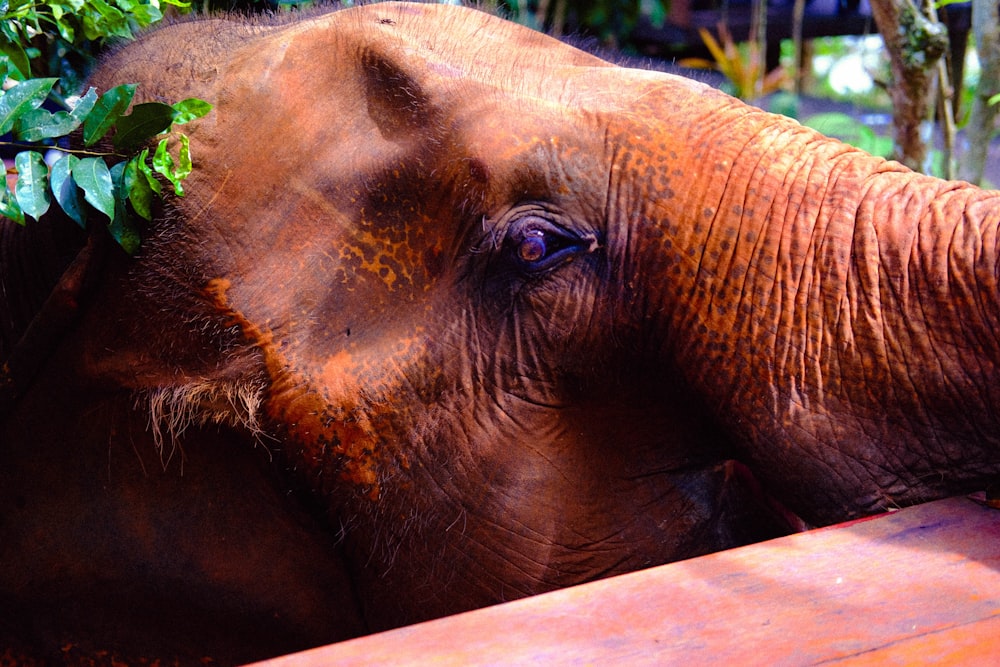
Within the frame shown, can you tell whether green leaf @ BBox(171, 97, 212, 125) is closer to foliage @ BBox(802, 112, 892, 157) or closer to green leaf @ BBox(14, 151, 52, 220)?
green leaf @ BBox(14, 151, 52, 220)

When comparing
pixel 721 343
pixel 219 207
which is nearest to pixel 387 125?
pixel 219 207

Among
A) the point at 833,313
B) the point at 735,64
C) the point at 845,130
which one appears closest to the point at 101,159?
the point at 833,313

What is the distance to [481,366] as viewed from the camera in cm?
173

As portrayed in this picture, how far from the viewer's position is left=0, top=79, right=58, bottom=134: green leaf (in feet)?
5.82

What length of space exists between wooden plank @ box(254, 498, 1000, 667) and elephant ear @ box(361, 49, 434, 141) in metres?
0.91

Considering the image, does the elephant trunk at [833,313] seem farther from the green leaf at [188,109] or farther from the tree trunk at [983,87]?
the tree trunk at [983,87]

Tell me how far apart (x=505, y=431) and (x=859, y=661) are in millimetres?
774

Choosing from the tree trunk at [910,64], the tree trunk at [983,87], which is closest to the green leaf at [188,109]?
the tree trunk at [910,64]

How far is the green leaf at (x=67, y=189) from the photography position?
1.76 m

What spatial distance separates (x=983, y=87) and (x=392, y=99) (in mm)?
2686

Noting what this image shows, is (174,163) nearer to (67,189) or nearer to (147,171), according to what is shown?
(147,171)

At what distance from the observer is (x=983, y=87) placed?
3635 millimetres

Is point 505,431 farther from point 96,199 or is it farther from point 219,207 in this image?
point 96,199

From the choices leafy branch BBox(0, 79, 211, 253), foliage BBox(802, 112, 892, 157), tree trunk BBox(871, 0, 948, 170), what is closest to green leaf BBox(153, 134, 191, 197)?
leafy branch BBox(0, 79, 211, 253)
